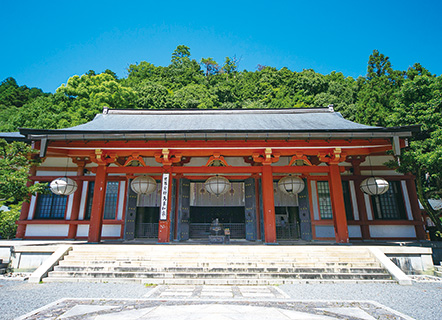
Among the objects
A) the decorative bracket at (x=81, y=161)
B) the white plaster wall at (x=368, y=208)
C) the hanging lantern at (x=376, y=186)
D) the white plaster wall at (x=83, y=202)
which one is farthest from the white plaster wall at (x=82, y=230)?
the white plaster wall at (x=368, y=208)

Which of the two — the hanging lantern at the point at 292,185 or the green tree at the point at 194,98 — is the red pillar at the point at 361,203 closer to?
the hanging lantern at the point at 292,185

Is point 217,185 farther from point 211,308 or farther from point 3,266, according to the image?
point 3,266

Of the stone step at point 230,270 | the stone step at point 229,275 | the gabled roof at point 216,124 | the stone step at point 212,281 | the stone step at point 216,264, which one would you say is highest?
the gabled roof at point 216,124

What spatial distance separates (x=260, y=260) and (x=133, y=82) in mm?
38597

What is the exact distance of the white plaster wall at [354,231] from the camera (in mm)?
11093

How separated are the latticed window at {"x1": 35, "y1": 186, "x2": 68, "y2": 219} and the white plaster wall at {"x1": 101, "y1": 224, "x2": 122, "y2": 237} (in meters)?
2.10

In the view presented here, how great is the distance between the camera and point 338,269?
265 inches

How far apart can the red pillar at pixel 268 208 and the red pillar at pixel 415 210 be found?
22.8 ft

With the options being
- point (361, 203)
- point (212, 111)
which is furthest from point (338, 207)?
point (212, 111)

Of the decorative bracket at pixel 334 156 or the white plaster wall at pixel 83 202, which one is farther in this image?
the white plaster wall at pixel 83 202

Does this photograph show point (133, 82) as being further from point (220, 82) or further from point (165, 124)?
point (165, 124)

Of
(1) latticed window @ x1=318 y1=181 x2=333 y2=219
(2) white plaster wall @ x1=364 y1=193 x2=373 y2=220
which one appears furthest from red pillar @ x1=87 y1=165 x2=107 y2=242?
(2) white plaster wall @ x1=364 y1=193 x2=373 y2=220

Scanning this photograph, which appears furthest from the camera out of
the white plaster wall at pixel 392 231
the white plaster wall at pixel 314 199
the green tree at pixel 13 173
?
the white plaster wall at pixel 314 199

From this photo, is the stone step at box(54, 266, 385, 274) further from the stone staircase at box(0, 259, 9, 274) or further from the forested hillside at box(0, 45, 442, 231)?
the forested hillside at box(0, 45, 442, 231)
